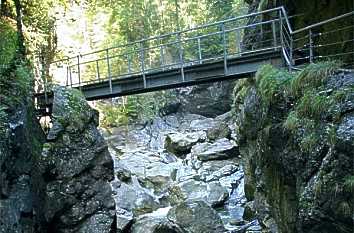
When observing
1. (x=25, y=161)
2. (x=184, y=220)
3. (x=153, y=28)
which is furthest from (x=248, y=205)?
(x=153, y=28)

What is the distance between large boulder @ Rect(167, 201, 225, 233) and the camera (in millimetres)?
10938

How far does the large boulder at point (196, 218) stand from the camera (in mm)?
10938

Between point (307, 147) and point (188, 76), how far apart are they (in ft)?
20.6

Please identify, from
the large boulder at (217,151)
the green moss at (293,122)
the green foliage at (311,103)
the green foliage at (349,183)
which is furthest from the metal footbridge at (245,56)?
the large boulder at (217,151)

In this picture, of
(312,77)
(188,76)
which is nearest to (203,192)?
(188,76)

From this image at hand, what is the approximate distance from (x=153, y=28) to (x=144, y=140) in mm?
8932

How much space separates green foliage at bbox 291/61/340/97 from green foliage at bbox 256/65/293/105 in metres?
0.38

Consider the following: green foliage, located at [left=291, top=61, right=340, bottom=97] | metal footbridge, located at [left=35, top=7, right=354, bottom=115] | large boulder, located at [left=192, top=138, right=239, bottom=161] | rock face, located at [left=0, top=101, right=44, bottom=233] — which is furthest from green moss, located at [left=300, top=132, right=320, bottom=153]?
large boulder, located at [left=192, top=138, right=239, bottom=161]

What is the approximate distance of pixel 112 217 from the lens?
1052 cm

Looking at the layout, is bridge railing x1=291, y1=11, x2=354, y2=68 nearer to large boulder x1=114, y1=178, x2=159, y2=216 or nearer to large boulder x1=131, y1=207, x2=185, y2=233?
large boulder x1=131, y1=207, x2=185, y2=233

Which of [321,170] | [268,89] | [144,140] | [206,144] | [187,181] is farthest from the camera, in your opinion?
[144,140]

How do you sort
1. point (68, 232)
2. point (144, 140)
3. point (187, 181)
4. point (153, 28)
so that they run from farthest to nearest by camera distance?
1. point (153, 28)
2. point (144, 140)
3. point (187, 181)
4. point (68, 232)

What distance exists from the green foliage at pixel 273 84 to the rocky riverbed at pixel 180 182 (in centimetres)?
399

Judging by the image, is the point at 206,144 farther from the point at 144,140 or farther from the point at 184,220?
the point at 184,220
